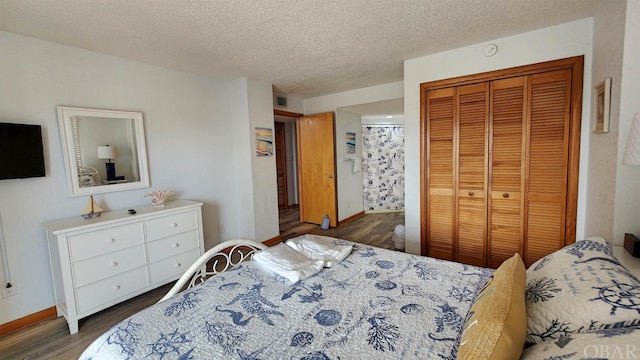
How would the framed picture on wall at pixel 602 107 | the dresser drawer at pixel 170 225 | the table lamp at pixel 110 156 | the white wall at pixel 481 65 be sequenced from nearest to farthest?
1. the framed picture on wall at pixel 602 107
2. the white wall at pixel 481 65
3. the dresser drawer at pixel 170 225
4. the table lamp at pixel 110 156

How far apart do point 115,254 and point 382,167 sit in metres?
4.79

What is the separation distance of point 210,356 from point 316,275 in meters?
0.71

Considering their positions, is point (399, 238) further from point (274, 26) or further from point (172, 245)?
point (274, 26)

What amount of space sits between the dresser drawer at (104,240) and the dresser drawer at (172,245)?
150 millimetres

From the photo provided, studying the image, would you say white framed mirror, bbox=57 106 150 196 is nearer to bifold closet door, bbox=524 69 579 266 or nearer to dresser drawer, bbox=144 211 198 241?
dresser drawer, bbox=144 211 198 241

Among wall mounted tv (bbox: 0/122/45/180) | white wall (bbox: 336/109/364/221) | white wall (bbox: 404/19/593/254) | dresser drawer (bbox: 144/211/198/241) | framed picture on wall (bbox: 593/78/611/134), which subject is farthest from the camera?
white wall (bbox: 336/109/364/221)

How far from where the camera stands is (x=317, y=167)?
487cm

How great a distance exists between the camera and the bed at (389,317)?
→ 2.59ft

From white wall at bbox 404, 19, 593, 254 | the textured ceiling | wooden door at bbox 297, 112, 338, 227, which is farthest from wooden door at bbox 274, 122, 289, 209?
white wall at bbox 404, 19, 593, 254

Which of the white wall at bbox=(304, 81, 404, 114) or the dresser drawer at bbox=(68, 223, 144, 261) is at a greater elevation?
the white wall at bbox=(304, 81, 404, 114)

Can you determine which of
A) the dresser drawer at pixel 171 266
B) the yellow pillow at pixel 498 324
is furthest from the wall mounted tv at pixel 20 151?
the yellow pillow at pixel 498 324

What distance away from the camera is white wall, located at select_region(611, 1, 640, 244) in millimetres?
1548

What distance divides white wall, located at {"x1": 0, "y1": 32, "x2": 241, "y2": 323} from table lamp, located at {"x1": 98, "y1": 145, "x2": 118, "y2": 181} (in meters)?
0.19

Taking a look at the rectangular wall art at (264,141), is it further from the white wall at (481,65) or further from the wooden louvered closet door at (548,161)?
the wooden louvered closet door at (548,161)
